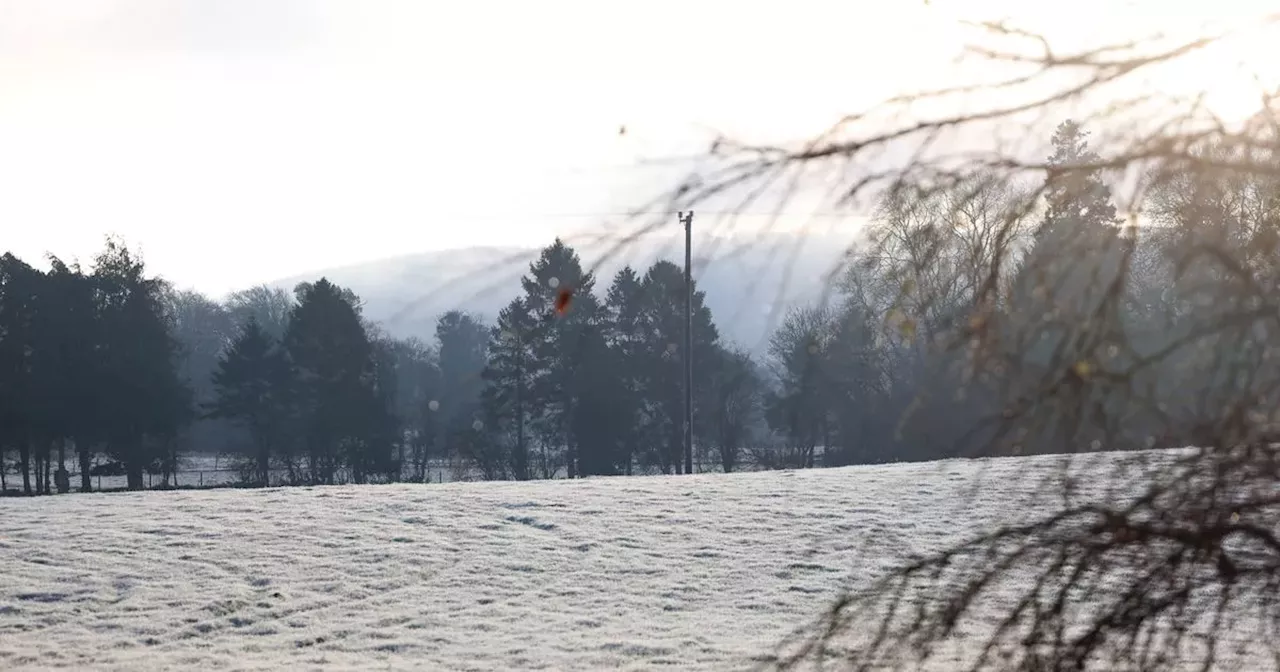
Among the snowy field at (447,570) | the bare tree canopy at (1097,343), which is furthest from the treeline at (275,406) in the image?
the bare tree canopy at (1097,343)

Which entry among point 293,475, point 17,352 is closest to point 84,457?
point 17,352

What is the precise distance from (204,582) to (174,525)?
314 centimetres

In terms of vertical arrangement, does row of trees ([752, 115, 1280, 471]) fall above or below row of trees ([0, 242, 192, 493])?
below

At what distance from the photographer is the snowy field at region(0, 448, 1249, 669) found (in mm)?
9414

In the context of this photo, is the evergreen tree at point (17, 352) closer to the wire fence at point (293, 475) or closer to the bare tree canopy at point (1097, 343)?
the wire fence at point (293, 475)

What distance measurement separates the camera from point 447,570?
12414mm

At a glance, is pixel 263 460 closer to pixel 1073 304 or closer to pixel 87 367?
pixel 87 367

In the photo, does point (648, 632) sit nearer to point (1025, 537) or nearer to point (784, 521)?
point (784, 521)

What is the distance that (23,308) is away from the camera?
33.4 meters

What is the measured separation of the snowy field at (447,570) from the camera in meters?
9.41

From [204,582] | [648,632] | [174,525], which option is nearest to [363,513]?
[174,525]

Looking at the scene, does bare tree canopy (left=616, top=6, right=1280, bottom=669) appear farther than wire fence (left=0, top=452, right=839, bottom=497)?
No

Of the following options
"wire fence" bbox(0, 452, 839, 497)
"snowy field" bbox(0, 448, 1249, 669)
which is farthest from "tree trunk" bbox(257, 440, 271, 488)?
"snowy field" bbox(0, 448, 1249, 669)

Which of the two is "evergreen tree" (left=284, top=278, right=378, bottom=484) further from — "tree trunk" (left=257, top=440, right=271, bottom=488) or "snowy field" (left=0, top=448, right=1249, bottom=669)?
"snowy field" (left=0, top=448, right=1249, bottom=669)
